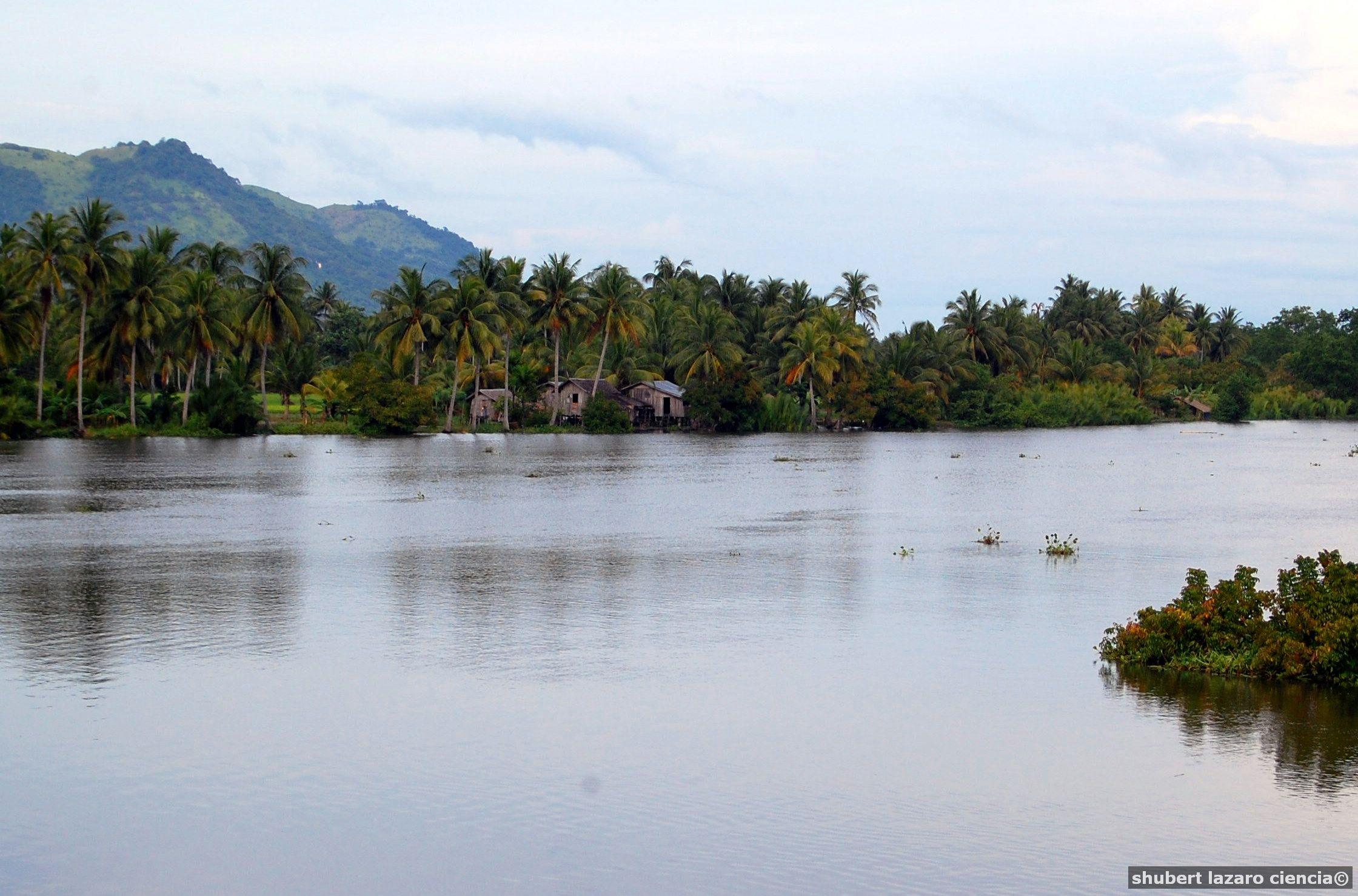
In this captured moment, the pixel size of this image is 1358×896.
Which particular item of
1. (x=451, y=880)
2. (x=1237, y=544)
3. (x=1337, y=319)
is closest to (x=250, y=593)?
(x=451, y=880)

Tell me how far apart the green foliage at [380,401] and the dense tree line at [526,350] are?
169 mm

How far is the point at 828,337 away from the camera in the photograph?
104750mm

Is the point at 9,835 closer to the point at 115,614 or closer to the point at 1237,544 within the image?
the point at 115,614

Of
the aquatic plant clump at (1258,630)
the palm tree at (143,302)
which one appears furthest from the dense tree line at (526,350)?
the aquatic plant clump at (1258,630)

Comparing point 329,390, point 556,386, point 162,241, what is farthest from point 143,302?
point 556,386

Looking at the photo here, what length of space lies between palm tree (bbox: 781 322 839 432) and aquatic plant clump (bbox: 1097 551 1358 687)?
88.3 m

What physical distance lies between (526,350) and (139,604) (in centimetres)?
9015

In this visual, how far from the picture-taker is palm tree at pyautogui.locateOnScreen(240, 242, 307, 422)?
85.5 metres

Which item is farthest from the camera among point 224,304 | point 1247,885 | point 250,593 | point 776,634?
point 224,304

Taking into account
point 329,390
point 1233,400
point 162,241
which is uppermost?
point 162,241

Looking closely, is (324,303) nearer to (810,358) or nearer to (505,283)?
(505,283)

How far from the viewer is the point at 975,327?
124062 mm

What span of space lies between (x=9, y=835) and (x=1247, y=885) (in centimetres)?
894

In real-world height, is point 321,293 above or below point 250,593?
above
